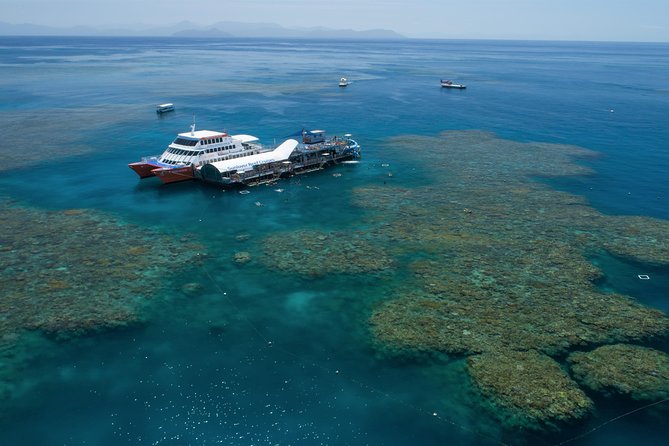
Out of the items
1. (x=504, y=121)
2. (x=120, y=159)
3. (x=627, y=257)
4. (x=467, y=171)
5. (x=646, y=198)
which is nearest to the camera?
(x=627, y=257)

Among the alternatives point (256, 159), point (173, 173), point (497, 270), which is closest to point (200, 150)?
point (173, 173)

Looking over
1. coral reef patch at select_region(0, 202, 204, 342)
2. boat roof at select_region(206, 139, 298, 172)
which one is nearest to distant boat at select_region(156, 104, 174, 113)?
boat roof at select_region(206, 139, 298, 172)

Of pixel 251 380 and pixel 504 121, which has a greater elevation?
pixel 504 121

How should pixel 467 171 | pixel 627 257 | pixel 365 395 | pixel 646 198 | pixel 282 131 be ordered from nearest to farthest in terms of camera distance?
pixel 365 395 → pixel 627 257 → pixel 646 198 → pixel 467 171 → pixel 282 131

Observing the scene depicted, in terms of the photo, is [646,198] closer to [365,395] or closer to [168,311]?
[365,395]

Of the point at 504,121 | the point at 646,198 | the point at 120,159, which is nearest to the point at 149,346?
the point at 120,159
